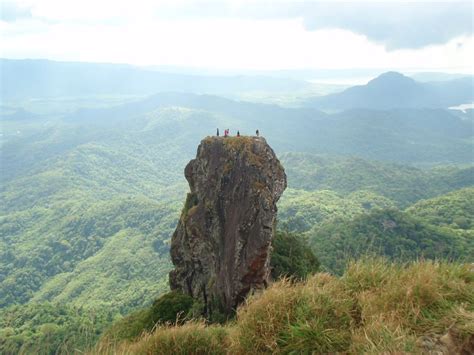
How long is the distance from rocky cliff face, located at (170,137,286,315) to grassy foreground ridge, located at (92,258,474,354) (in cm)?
1419

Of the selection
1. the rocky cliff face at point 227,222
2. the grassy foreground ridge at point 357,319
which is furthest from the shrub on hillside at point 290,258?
the grassy foreground ridge at point 357,319

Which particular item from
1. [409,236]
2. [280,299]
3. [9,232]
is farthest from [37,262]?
[280,299]

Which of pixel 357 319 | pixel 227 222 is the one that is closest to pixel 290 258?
pixel 227 222

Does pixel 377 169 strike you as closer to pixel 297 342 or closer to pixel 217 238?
pixel 217 238

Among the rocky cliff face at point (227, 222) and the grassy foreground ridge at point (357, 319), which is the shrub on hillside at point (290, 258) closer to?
→ the rocky cliff face at point (227, 222)

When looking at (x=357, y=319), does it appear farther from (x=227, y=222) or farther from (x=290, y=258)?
(x=290, y=258)

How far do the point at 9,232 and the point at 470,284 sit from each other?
205 m

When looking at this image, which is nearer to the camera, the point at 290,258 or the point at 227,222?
the point at 227,222

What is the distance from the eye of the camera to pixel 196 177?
90.9 ft

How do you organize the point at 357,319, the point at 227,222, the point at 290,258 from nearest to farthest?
1. the point at 357,319
2. the point at 227,222
3. the point at 290,258

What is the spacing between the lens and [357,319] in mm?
5777

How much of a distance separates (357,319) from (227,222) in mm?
17498

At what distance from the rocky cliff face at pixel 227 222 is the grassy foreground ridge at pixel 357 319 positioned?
1419 cm

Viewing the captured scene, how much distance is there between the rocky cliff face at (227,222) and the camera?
2105cm
